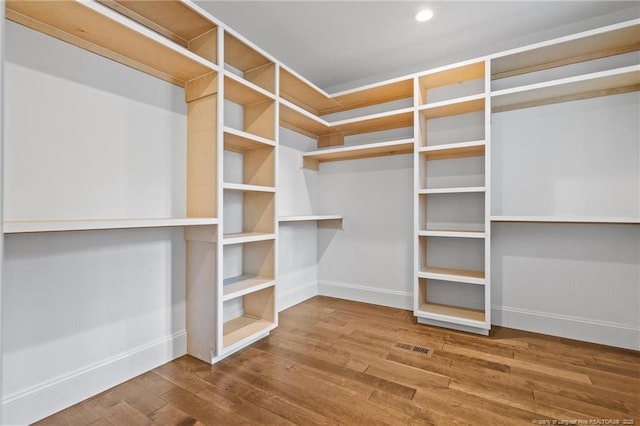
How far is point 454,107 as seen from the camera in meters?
2.60

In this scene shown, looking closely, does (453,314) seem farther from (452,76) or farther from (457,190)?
(452,76)

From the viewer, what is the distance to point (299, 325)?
2643 mm

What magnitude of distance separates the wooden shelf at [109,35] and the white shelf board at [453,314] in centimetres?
246

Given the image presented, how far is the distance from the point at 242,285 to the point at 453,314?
1.74 metres

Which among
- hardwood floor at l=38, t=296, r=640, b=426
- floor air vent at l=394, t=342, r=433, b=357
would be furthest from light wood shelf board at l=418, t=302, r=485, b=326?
floor air vent at l=394, t=342, r=433, b=357

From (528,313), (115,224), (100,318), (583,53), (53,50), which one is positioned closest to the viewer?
(115,224)

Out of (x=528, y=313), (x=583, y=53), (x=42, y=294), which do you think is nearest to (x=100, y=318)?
(x=42, y=294)

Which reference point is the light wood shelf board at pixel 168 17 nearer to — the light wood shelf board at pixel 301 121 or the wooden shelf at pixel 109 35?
the wooden shelf at pixel 109 35

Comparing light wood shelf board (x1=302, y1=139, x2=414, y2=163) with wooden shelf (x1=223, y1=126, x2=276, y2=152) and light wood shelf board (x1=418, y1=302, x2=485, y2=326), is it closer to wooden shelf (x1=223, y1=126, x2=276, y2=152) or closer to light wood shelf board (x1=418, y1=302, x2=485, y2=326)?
wooden shelf (x1=223, y1=126, x2=276, y2=152)

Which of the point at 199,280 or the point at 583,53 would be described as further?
the point at 583,53

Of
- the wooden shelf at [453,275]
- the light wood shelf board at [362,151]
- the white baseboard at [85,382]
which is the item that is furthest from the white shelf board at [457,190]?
the white baseboard at [85,382]

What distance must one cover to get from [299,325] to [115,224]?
171 cm

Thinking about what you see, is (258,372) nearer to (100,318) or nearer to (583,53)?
(100,318)

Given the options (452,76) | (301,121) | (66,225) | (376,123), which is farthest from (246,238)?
(452,76)
